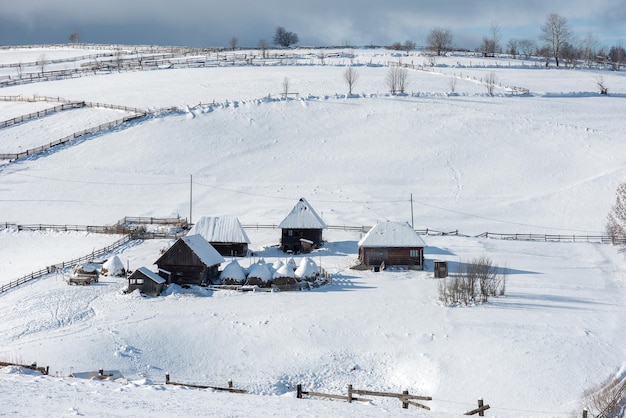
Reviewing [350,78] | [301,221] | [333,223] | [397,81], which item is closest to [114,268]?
[301,221]

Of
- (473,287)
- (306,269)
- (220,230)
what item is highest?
(220,230)

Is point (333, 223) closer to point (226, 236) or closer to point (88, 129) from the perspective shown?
point (226, 236)

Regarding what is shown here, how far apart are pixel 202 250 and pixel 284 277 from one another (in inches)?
218

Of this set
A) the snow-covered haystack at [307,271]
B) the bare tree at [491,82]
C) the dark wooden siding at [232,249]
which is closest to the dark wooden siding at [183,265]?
the snow-covered haystack at [307,271]

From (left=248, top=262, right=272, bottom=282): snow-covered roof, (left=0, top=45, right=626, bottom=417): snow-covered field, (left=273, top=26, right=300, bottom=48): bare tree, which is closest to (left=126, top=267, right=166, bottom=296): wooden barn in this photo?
(left=0, top=45, right=626, bottom=417): snow-covered field

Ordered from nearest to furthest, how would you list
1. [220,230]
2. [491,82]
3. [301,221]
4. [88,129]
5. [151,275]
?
[151,275], [220,230], [301,221], [88,129], [491,82]

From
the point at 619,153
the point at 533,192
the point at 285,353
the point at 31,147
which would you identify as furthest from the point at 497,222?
the point at 31,147

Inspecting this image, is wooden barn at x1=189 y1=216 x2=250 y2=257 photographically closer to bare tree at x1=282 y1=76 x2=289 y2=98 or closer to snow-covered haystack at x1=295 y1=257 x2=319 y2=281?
snow-covered haystack at x1=295 y1=257 x2=319 y2=281

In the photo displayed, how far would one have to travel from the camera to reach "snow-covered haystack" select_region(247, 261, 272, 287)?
139ft

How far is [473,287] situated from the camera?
38.6 metres

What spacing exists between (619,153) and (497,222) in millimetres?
21315

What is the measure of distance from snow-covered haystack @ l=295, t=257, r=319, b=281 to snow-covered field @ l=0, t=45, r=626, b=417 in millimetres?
1843

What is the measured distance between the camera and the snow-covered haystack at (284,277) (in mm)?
42219

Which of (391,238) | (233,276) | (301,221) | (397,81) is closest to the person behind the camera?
(233,276)
